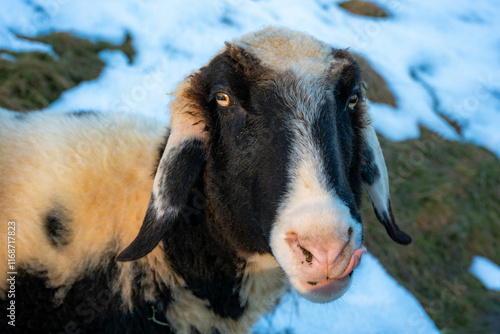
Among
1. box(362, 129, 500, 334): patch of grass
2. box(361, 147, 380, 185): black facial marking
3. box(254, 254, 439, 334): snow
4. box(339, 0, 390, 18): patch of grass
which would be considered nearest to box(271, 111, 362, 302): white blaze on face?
box(361, 147, 380, 185): black facial marking

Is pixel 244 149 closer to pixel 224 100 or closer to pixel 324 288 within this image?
pixel 224 100

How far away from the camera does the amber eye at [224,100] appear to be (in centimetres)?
255

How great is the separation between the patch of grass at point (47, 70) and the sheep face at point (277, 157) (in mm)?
4208

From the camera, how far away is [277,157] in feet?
7.52

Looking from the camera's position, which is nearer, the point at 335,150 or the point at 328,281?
the point at 328,281

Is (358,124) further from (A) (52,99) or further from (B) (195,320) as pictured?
(A) (52,99)

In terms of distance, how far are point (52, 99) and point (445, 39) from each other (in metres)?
10.0

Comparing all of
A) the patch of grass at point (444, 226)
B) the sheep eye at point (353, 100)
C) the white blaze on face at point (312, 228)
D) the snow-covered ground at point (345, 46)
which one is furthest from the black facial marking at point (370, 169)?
the patch of grass at point (444, 226)

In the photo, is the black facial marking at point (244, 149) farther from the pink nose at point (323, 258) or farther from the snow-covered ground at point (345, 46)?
the snow-covered ground at point (345, 46)

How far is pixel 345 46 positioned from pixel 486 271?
5.04m

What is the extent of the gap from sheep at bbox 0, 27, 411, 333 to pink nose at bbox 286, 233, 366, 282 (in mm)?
223

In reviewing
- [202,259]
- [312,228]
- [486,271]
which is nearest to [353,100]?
[312,228]

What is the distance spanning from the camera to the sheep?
2.44 meters

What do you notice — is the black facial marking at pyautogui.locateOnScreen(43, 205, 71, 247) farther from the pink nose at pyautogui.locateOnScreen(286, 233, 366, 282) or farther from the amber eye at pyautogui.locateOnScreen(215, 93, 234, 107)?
the pink nose at pyautogui.locateOnScreen(286, 233, 366, 282)
